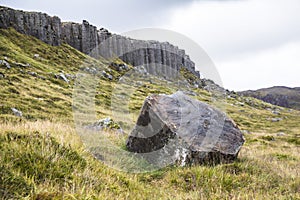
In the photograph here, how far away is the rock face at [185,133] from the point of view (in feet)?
29.6

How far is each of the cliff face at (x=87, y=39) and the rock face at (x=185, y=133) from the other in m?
65.4

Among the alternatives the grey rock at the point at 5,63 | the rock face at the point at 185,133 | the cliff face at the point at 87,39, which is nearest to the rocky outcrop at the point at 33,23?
the cliff face at the point at 87,39

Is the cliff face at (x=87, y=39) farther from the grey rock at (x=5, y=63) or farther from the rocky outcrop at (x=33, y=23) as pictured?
the grey rock at (x=5, y=63)

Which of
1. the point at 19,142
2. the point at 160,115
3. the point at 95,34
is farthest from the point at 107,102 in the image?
the point at 95,34

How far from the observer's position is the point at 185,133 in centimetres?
952

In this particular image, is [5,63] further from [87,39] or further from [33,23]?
[87,39]

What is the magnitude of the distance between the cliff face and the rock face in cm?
6540

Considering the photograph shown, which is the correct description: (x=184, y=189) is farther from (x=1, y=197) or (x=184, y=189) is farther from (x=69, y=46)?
(x=69, y=46)

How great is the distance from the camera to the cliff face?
9125cm

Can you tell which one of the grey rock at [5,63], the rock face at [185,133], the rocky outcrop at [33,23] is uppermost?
the rocky outcrop at [33,23]

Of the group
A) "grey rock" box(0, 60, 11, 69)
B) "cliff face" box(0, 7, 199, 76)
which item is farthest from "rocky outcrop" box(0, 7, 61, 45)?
"grey rock" box(0, 60, 11, 69)

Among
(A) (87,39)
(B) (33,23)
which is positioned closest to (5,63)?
(B) (33,23)

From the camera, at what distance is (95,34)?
12500cm

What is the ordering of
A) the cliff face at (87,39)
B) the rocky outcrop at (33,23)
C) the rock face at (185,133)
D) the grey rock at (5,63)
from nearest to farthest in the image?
the rock face at (185,133) → the grey rock at (5,63) → the rocky outcrop at (33,23) → the cliff face at (87,39)
